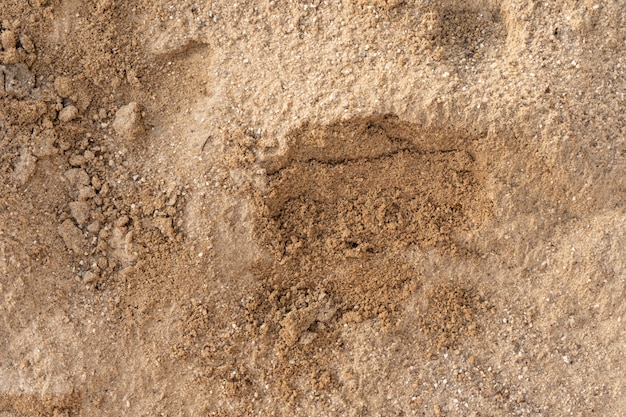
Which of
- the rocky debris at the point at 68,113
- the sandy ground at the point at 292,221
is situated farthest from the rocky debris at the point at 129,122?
the rocky debris at the point at 68,113

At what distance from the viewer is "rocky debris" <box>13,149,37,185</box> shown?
3334 mm

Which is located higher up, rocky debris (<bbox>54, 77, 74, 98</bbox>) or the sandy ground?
rocky debris (<bbox>54, 77, 74, 98</bbox>)

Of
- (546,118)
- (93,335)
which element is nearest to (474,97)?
(546,118)

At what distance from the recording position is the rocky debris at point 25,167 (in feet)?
10.9

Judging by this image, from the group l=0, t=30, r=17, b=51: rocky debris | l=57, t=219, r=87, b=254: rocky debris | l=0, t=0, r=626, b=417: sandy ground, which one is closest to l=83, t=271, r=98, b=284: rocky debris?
l=0, t=0, r=626, b=417: sandy ground

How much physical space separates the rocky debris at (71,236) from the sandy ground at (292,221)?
0.04 feet

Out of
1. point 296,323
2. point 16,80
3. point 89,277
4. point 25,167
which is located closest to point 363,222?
point 296,323

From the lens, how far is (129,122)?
11.0 feet

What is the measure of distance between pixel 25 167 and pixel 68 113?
13.4 inches

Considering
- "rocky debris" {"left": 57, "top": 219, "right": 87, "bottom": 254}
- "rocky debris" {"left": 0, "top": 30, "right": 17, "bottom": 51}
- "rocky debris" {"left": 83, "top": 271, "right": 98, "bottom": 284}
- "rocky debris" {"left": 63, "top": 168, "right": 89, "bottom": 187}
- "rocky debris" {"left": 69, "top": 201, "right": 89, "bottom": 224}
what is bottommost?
"rocky debris" {"left": 83, "top": 271, "right": 98, "bottom": 284}

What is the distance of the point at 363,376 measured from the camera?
3.40 m

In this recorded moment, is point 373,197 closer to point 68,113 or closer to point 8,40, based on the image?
point 68,113

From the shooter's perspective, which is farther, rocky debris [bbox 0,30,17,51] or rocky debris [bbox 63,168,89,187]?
rocky debris [bbox 63,168,89,187]

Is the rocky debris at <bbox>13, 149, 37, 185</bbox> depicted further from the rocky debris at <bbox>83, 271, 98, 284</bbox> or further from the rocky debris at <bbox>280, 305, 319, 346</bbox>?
the rocky debris at <bbox>280, 305, 319, 346</bbox>
